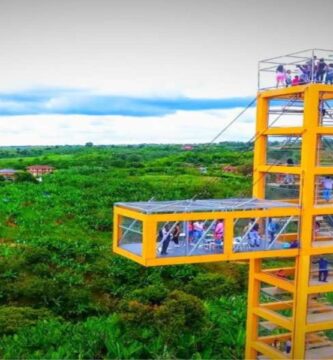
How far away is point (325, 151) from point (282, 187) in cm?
189

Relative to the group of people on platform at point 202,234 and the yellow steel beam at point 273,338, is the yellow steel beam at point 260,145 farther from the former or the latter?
the yellow steel beam at point 273,338

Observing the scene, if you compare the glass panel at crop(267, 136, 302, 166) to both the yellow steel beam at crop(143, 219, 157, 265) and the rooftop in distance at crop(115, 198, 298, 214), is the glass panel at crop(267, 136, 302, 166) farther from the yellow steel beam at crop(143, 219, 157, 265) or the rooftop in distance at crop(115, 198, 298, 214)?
the yellow steel beam at crop(143, 219, 157, 265)

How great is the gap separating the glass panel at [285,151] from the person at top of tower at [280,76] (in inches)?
71.5

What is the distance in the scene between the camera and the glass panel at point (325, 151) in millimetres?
18578

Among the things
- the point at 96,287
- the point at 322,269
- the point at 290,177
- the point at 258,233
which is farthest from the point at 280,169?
the point at 96,287

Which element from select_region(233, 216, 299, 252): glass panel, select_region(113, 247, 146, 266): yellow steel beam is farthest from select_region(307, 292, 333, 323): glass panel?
select_region(113, 247, 146, 266): yellow steel beam

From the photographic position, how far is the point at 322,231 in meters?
19.4

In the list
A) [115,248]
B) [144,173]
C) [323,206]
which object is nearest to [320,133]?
[323,206]

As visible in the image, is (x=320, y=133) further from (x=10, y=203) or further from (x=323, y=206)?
(x=10, y=203)

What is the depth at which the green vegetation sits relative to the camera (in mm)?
21703

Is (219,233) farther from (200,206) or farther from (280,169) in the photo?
(280,169)

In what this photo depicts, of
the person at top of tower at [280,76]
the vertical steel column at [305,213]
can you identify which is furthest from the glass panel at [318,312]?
the person at top of tower at [280,76]

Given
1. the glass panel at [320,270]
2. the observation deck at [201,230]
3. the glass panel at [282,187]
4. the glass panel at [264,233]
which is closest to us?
the observation deck at [201,230]

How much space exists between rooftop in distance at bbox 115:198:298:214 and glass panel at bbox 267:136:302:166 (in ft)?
5.07
